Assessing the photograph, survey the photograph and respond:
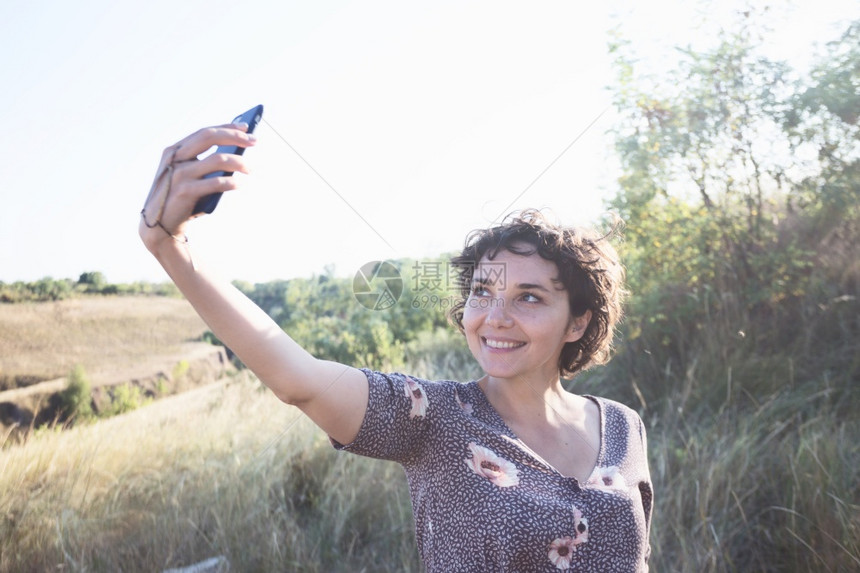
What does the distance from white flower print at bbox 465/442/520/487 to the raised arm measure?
0.34m

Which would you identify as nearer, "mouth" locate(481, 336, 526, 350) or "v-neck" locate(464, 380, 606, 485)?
"v-neck" locate(464, 380, 606, 485)

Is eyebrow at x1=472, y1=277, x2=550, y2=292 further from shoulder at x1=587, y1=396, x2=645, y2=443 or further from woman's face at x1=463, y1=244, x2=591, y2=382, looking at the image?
shoulder at x1=587, y1=396, x2=645, y2=443

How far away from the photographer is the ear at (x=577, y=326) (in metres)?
2.28

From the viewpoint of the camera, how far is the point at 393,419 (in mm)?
1729

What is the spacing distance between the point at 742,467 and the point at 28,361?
373 centimetres

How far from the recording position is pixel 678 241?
5309mm

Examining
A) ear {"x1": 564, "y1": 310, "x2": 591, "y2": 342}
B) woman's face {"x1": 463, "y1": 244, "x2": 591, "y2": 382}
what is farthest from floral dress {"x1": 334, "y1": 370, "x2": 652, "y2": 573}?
ear {"x1": 564, "y1": 310, "x2": 591, "y2": 342}

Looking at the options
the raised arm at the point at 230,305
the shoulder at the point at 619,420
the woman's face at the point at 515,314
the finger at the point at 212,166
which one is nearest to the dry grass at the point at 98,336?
the raised arm at the point at 230,305

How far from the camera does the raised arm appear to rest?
4.08ft

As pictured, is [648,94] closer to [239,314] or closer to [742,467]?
[742,467]

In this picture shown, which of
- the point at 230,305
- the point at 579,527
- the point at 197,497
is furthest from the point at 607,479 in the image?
the point at 197,497

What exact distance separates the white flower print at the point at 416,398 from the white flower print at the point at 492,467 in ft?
0.54

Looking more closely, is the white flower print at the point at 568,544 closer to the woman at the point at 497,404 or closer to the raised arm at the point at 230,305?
the woman at the point at 497,404

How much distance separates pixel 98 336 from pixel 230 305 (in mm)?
2333
